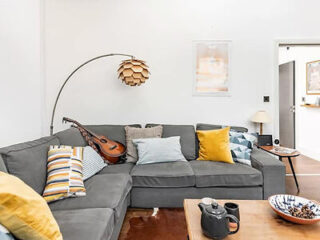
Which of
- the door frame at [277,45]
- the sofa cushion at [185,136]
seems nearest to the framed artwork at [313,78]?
the door frame at [277,45]

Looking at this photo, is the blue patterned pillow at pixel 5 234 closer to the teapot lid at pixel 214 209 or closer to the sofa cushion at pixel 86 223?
the sofa cushion at pixel 86 223

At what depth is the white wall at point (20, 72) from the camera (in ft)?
7.22

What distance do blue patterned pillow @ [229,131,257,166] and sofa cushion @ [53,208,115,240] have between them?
1.66 m

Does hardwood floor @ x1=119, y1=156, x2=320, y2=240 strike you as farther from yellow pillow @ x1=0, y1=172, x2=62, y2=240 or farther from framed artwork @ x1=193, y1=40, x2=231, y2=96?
framed artwork @ x1=193, y1=40, x2=231, y2=96

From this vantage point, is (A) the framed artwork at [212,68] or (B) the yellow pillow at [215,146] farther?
(A) the framed artwork at [212,68]

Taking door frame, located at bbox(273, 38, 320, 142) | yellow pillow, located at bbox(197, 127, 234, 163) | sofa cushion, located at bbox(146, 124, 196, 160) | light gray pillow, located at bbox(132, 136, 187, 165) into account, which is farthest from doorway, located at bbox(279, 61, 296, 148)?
light gray pillow, located at bbox(132, 136, 187, 165)

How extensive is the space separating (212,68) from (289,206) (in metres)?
2.20

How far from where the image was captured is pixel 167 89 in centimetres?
317

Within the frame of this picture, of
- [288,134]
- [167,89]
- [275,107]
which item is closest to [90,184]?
[167,89]

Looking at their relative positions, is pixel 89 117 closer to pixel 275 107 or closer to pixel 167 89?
pixel 167 89

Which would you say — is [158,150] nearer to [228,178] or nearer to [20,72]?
[228,178]

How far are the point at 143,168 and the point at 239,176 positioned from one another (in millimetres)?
991

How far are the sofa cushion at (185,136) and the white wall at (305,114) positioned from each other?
9.47ft

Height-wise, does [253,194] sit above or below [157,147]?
below
